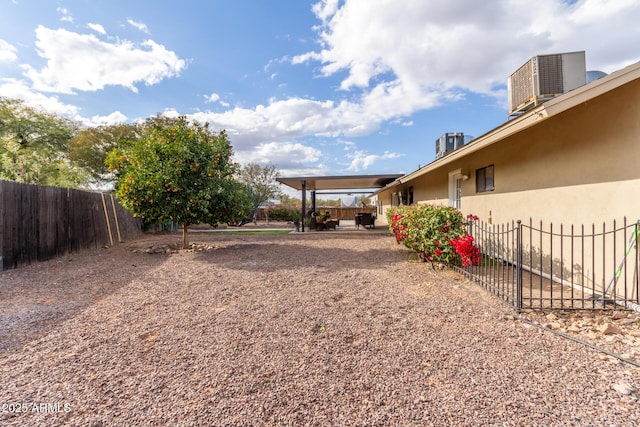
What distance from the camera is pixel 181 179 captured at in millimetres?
8078

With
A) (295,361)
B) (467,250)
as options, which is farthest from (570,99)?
(295,361)

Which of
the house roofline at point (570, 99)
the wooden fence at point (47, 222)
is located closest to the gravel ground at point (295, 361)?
the wooden fence at point (47, 222)

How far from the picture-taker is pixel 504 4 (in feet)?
20.5

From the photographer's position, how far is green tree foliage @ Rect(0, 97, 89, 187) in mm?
17312

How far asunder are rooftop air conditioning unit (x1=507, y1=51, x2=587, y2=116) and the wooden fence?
11.4 metres

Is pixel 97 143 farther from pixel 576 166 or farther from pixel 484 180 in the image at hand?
pixel 576 166

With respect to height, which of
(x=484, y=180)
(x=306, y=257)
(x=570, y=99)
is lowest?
(x=306, y=257)

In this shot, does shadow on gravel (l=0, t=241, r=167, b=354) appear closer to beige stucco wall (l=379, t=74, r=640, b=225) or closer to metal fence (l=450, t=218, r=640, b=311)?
metal fence (l=450, t=218, r=640, b=311)

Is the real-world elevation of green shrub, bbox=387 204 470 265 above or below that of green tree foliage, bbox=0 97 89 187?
below

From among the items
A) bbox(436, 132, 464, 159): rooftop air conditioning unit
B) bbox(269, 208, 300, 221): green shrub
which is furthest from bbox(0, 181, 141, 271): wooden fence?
bbox(269, 208, 300, 221): green shrub

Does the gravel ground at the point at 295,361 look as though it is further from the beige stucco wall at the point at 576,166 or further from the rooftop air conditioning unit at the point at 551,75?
the rooftop air conditioning unit at the point at 551,75

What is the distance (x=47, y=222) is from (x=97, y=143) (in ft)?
42.9

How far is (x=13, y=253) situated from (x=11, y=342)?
504 centimetres

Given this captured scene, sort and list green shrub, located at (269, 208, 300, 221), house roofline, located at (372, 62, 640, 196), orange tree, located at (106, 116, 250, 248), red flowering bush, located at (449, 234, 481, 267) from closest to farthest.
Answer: house roofline, located at (372, 62, 640, 196) → red flowering bush, located at (449, 234, 481, 267) → orange tree, located at (106, 116, 250, 248) → green shrub, located at (269, 208, 300, 221)
